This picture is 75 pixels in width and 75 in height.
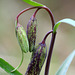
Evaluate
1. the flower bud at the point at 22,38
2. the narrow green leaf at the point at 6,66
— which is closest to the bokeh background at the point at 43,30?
the narrow green leaf at the point at 6,66

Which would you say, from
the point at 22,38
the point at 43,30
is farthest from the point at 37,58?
the point at 43,30

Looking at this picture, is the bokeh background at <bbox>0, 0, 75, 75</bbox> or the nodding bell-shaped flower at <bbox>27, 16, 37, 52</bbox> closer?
the nodding bell-shaped flower at <bbox>27, 16, 37, 52</bbox>

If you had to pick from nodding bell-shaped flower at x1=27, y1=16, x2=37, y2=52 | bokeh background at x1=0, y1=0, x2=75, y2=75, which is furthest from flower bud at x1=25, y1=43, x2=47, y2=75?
bokeh background at x1=0, y1=0, x2=75, y2=75

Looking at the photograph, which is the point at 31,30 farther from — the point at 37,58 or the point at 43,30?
the point at 43,30

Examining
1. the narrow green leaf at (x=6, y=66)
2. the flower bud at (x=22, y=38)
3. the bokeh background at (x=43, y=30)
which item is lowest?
the bokeh background at (x=43, y=30)

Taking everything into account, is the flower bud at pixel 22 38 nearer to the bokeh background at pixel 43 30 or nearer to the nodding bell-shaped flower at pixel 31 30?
the nodding bell-shaped flower at pixel 31 30

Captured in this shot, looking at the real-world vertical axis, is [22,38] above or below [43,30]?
above

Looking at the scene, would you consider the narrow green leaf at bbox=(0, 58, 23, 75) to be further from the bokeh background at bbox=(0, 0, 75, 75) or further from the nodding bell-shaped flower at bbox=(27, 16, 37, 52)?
the bokeh background at bbox=(0, 0, 75, 75)

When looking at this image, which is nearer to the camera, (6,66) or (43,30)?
(6,66)

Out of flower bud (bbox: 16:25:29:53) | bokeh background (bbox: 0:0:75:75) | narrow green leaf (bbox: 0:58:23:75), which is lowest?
bokeh background (bbox: 0:0:75:75)
